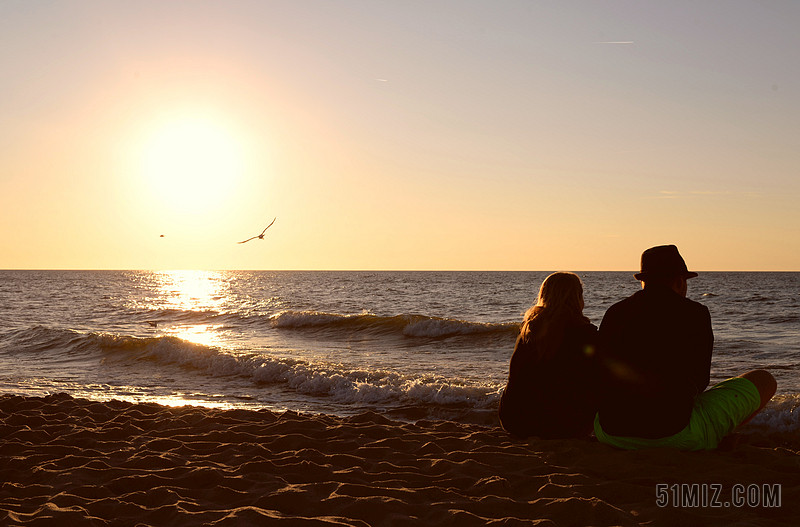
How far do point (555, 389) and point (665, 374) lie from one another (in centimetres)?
114

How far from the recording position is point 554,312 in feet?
16.9

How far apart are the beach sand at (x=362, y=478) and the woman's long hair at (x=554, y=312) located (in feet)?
3.13

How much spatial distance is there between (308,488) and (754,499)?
3.07 meters

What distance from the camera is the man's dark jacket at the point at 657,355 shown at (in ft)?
14.5

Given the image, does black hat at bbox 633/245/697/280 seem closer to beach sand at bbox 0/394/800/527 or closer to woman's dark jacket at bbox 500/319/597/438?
woman's dark jacket at bbox 500/319/597/438

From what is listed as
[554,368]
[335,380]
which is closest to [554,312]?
[554,368]

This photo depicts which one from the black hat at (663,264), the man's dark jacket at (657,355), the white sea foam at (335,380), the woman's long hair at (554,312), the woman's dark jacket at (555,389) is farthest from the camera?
the white sea foam at (335,380)

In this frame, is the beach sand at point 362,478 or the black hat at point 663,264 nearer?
the beach sand at point 362,478

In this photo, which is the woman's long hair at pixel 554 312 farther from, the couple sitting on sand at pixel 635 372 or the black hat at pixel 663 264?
the black hat at pixel 663 264

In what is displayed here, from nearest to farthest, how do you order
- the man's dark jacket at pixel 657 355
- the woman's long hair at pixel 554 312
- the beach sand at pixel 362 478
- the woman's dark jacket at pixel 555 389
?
1. the beach sand at pixel 362 478
2. the man's dark jacket at pixel 657 355
3. the woman's long hair at pixel 554 312
4. the woman's dark jacket at pixel 555 389

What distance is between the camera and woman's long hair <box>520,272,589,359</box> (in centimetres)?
509

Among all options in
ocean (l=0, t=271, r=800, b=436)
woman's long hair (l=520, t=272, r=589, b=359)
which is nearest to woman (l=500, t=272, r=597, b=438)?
woman's long hair (l=520, t=272, r=589, b=359)

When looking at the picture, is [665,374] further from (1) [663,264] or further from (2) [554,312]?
(2) [554,312]

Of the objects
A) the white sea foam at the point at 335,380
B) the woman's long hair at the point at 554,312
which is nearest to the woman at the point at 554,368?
the woman's long hair at the point at 554,312
